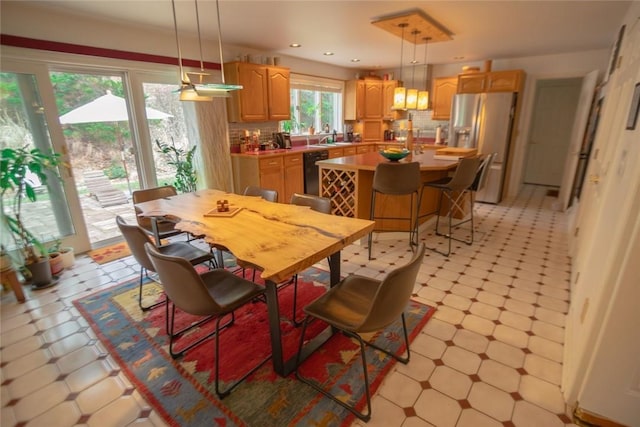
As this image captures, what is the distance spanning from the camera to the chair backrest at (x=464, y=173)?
124 inches

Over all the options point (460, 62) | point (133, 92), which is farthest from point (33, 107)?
point (460, 62)

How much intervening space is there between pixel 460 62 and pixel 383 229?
13.9 ft

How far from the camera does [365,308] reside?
167 centimetres

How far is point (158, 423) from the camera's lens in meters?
1.55

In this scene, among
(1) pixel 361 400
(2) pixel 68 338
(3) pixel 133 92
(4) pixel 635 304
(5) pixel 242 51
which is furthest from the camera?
(5) pixel 242 51

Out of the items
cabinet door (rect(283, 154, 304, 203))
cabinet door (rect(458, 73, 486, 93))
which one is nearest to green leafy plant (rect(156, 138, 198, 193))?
cabinet door (rect(283, 154, 304, 203))

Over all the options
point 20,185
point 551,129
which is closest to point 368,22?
point 20,185

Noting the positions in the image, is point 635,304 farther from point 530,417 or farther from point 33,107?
point 33,107

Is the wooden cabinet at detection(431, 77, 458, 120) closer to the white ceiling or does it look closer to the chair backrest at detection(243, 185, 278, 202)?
the white ceiling

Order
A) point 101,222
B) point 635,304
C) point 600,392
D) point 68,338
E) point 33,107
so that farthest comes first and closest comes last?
1. point 101,222
2. point 33,107
3. point 68,338
4. point 600,392
5. point 635,304

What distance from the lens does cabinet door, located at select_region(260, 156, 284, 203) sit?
14.8 feet

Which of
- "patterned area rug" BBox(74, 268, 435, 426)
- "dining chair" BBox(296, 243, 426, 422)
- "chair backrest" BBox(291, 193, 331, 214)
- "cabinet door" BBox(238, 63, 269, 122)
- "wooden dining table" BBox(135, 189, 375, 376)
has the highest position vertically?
"cabinet door" BBox(238, 63, 269, 122)

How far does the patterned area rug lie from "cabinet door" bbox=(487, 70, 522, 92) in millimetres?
4337

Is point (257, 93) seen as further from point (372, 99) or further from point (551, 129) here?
point (551, 129)
